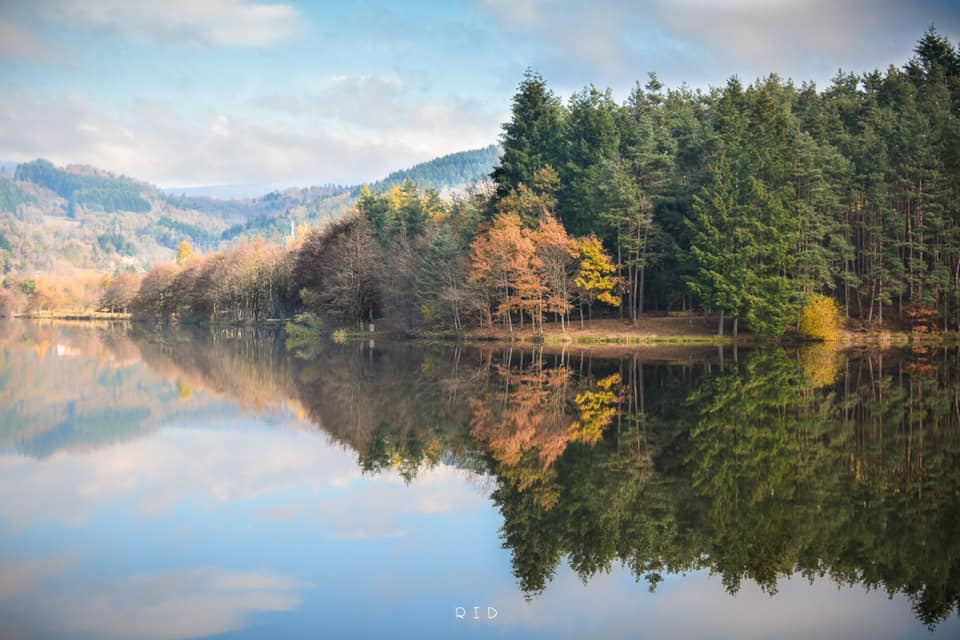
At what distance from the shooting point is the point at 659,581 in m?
10.9

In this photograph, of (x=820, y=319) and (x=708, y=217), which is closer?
(x=820, y=319)

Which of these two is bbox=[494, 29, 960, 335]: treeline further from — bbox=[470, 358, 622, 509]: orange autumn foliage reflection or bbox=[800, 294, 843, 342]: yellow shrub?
bbox=[470, 358, 622, 509]: orange autumn foliage reflection

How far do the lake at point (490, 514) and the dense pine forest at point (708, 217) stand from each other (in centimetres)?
2381

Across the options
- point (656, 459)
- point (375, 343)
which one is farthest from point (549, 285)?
point (656, 459)

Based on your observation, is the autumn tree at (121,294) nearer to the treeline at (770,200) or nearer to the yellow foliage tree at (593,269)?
the treeline at (770,200)

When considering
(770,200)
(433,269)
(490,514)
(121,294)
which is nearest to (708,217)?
(770,200)

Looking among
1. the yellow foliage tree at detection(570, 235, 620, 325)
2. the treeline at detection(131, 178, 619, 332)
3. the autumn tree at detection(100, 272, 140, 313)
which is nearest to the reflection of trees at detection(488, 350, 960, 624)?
the yellow foliage tree at detection(570, 235, 620, 325)

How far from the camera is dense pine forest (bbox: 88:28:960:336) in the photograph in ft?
166

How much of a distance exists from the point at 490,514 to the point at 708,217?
41504 millimetres

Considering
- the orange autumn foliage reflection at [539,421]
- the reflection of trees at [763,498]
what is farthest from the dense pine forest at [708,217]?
the reflection of trees at [763,498]

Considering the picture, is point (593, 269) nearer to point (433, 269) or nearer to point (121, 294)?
point (433, 269)

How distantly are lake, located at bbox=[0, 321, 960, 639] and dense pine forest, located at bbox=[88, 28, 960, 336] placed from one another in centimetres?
2381

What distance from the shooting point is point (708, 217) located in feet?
170

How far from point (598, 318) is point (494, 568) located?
1945 inches
